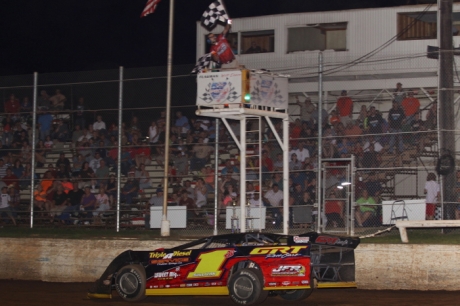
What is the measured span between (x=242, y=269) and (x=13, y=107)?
30.7ft

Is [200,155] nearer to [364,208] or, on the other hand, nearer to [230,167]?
[230,167]

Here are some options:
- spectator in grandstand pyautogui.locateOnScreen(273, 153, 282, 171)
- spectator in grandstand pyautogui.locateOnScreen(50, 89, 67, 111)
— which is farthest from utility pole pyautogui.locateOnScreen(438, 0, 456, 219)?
spectator in grandstand pyautogui.locateOnScreen(50, 89, 67, 111)

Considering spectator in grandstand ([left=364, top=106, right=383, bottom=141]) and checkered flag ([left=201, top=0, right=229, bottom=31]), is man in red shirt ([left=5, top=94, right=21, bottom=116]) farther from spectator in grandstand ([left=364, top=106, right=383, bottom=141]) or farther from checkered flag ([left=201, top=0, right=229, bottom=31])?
spectator in grandstand ([left=364, top=106, right=383, bottom=141])

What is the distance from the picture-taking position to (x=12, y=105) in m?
18.5

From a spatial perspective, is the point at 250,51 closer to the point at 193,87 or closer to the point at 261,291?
the point at 193,87

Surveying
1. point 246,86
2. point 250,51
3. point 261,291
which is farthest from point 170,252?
point 250,51

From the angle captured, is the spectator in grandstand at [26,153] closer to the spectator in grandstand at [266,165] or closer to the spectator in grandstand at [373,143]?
the spectator in grandstand at [266,165]

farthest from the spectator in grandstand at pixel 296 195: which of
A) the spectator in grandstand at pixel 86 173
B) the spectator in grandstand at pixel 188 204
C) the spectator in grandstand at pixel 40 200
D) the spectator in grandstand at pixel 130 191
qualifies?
the spectator in grandstand at pixel 40 200

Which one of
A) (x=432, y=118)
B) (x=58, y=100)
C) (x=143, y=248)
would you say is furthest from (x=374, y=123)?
(x=58, y=100)

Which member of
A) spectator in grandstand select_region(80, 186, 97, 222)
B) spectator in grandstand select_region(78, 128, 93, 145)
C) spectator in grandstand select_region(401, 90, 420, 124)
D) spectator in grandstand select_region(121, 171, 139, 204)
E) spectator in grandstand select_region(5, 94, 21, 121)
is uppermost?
spectator in grandstand select_region(5, 94, 21, 121)

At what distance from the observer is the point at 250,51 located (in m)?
24.7

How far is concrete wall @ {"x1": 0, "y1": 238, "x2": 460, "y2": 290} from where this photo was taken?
1294 centimetres

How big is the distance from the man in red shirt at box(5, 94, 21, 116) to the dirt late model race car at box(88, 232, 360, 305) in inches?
282

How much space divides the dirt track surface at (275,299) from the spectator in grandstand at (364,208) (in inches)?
81.3
